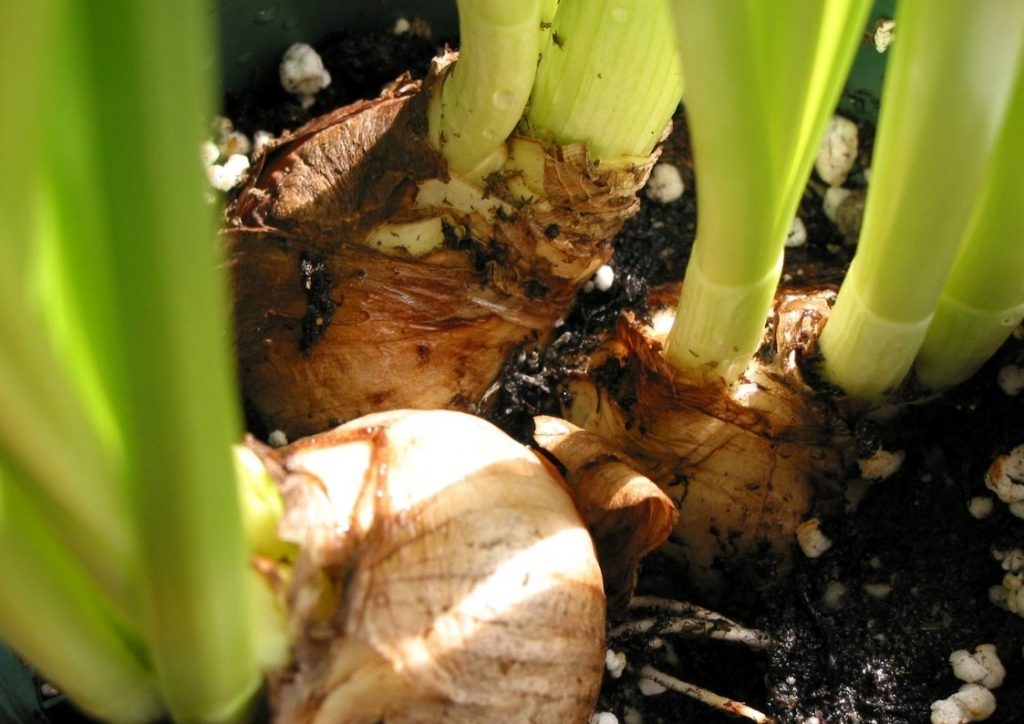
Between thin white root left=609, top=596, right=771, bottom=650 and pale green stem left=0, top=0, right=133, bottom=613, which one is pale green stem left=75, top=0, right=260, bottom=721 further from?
thin white root left=609, top=596, right=771, bottom=650

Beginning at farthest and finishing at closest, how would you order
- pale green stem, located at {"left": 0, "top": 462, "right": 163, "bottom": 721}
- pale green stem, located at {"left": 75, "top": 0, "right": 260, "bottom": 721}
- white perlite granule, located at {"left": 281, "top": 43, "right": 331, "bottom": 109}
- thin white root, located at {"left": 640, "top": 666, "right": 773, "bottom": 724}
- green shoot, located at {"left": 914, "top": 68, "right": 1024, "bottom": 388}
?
white perlite granule, located at {"left": 281, "top": 43, "right": 331, "bottom": 109}
thin white root, located at {"left": 640, "top": 666, "right": 773, "bottom": 724}
green shoot, located at {"left": 914, "top": 68, "right": 1024, "bottom": 388}
pale green stem, located at {"left": 0, "top": 462, "right": 163, "bottom": 721}
pale green stem, located at {"left": 75, "top": 0, "right": 260, "bottom": 721}

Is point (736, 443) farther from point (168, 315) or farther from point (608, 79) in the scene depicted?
point (168, 315)

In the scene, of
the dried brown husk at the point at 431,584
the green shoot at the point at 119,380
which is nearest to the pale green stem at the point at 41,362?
the green shoot at the point at 119,380

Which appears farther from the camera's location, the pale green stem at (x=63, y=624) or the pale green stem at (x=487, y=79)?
the pale green stem at (x=487, y=79)

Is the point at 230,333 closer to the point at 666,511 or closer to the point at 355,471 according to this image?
the point at 355,471

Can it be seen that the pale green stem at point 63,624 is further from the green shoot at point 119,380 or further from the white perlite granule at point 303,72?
the white perlite granule at point 303,72

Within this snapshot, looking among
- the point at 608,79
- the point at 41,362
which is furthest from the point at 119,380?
the point at 608,79

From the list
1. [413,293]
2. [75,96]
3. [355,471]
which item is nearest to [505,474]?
[355,471]

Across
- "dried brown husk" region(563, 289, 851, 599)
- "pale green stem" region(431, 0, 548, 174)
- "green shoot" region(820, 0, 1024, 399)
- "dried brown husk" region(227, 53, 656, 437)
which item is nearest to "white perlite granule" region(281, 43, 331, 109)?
"dried brown husk" region(227, 53, 656, 437)
